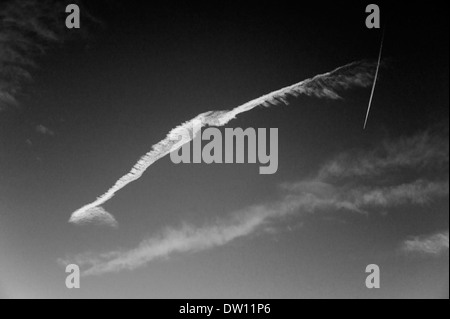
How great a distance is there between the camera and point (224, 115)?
206 cm

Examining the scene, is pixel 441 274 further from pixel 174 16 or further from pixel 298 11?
pixel 174 16

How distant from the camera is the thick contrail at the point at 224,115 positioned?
205 cm

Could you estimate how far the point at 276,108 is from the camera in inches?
81.8

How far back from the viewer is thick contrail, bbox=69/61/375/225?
205cm

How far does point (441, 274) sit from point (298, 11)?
1480mm

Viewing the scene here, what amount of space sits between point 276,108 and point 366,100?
0.45 m

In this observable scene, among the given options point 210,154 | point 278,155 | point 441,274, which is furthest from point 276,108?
point 441,274
